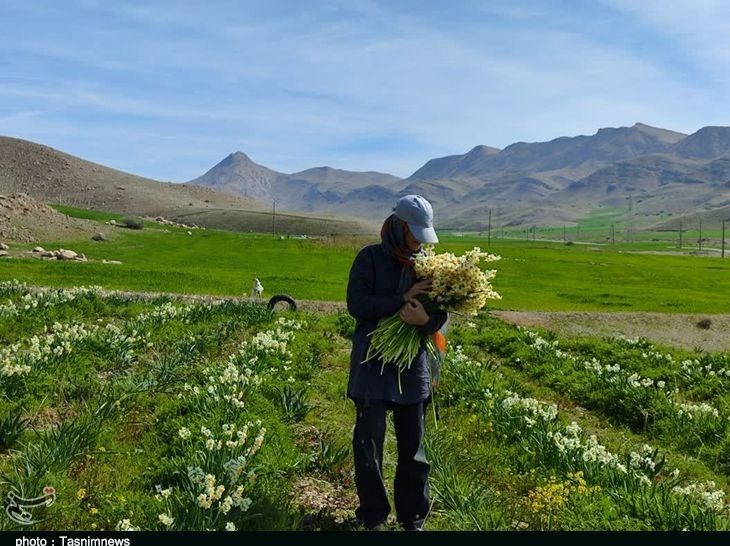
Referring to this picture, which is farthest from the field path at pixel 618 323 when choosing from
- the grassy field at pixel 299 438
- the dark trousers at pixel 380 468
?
the dark trousers at pixel 380 468

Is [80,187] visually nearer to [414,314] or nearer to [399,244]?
[399,244]

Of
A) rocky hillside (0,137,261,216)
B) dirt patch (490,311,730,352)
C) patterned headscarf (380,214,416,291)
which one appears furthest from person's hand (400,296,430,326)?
rocky hillside (0,137,261,216)

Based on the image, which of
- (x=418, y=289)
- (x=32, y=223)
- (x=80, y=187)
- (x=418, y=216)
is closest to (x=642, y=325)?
(x=418, y=289)

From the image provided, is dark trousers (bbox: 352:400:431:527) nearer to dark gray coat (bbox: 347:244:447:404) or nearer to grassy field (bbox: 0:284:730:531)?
dark gray coat (bbox: 347:244:447:404)

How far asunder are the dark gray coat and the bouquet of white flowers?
0.13 metres

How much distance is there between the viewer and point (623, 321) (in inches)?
1001

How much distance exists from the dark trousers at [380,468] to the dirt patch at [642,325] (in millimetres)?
15899

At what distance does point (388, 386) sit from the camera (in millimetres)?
5996

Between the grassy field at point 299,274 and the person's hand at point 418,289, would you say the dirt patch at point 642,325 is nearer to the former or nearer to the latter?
the grassy field at point 299,274

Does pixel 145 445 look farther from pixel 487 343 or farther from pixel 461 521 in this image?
pixel 487 343

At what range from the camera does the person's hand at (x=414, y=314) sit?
5.77 meters

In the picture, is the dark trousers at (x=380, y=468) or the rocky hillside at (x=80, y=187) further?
the rocky hillside at (x=80, y=187)

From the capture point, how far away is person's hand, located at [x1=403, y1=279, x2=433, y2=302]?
5.83m
